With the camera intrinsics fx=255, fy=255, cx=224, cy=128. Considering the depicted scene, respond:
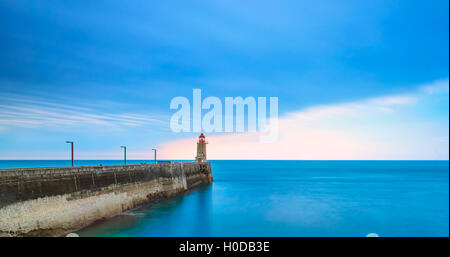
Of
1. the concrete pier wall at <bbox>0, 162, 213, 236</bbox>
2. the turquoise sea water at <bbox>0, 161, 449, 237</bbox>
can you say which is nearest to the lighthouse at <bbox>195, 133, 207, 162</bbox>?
the turquoise sea water at <bbox>0, 161, 449, 237</bbox>

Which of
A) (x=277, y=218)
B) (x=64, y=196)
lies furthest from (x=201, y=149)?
(x=64, y=196)

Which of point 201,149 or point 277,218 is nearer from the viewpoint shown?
point 277,218

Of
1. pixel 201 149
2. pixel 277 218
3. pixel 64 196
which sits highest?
pixel 201 149

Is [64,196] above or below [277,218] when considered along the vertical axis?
above

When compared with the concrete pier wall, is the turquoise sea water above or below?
below

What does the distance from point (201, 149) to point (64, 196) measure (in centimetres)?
2289

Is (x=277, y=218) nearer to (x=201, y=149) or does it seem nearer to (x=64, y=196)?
(x=64, y=196)

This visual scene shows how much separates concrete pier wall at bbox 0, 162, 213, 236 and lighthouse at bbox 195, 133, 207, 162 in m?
14.3

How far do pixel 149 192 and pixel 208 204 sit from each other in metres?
5.22

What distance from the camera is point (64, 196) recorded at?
12039 mm

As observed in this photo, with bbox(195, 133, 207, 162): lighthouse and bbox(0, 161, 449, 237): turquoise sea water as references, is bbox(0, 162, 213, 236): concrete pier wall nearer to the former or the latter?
bbox(0, 161, 449, 237): turquoise sea water

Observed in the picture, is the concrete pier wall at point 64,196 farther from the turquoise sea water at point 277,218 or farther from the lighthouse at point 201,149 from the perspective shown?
the lighthouse at point 201,149

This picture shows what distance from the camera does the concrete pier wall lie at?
985cm

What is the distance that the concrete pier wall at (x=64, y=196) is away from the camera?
388 inches
